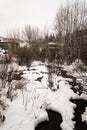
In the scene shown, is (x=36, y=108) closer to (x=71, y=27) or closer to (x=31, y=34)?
(x=71, y=27)

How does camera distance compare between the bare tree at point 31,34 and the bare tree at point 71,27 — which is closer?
the bare tree at point 71,27

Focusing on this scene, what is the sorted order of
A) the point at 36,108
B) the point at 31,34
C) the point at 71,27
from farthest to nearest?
the point at 31,34 < the point at 71,27 < the point at 36,108

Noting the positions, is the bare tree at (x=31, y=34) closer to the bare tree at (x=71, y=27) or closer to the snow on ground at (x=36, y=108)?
the bare tree at (x=71, y=27)

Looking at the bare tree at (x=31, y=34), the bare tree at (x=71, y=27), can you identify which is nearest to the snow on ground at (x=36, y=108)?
the bare tree at (x=71, y=27)

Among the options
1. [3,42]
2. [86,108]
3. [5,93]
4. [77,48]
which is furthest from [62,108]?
[3,42]

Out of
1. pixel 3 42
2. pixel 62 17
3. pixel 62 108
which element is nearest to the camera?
pixel 62 108

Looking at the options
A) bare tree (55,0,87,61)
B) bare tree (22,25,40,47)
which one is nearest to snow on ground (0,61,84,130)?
bare tree (55,0,87,61)

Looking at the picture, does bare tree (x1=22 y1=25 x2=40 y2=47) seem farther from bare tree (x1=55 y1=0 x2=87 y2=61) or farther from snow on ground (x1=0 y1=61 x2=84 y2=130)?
snow on ground (x1=0 y1=61 x2=84 y2=130)

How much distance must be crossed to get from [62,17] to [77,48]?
5.12 meters

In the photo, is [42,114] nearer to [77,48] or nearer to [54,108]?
[54,108]

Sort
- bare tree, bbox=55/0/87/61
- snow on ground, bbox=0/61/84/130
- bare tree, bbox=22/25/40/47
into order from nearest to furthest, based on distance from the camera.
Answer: snow on ground, bbox=0/61/84/130
bare tree, bbox=55/0/87/61
bare tree, bbox=22/25/40/47

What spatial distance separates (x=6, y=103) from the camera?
563 centimetres

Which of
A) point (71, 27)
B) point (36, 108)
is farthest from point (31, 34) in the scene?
point (36, 108)

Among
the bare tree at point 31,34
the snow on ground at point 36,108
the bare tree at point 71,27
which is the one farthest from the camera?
the bare tree at point 31,34
